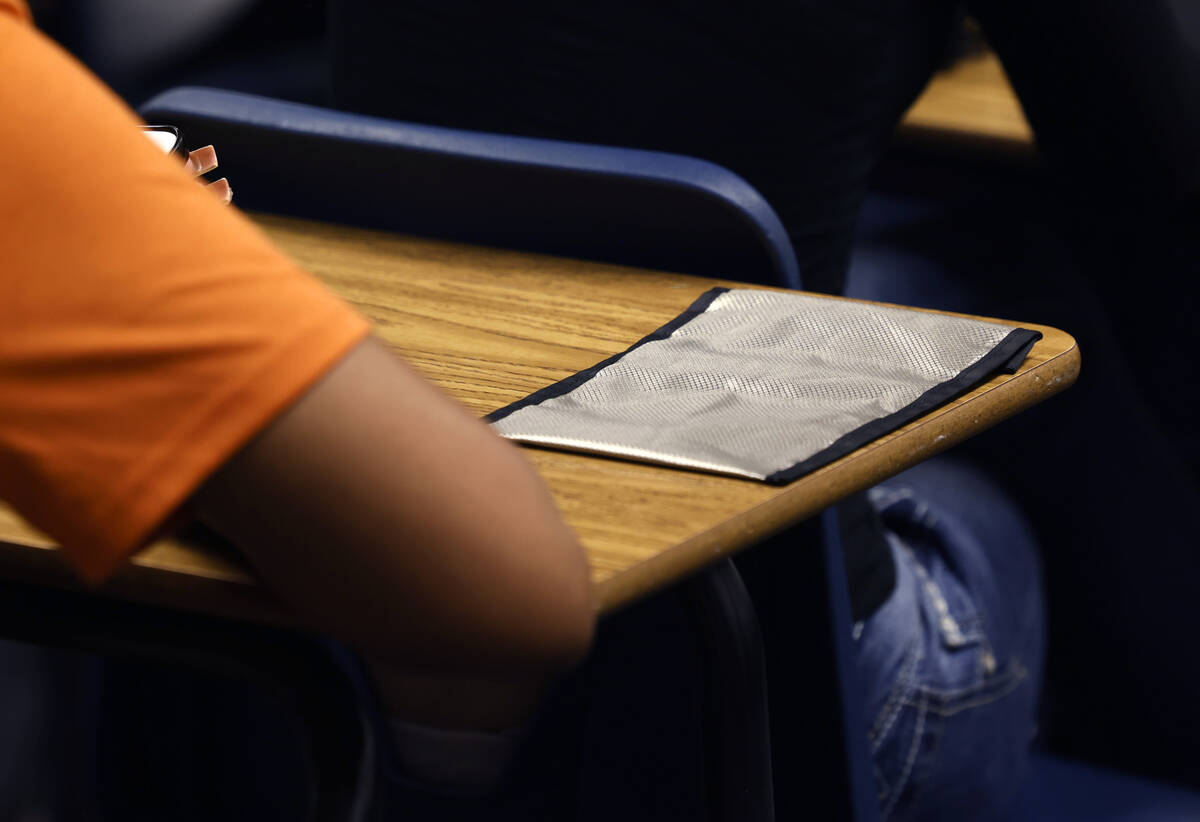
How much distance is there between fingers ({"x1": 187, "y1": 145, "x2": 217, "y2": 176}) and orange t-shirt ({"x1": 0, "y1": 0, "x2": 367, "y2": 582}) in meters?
0.21

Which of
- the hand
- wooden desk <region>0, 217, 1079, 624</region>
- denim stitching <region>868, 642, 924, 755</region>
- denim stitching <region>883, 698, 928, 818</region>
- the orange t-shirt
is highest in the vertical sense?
the orange t-shirt

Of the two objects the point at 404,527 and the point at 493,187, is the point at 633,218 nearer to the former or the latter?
the point at 493,187

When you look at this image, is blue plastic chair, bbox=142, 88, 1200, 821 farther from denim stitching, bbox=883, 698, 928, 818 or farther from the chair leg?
denim stitching, bbox=883, 698, 928, 818

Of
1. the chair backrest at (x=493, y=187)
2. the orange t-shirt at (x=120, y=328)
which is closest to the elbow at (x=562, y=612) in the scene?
the orange t-shirt at (x=120, y=328)

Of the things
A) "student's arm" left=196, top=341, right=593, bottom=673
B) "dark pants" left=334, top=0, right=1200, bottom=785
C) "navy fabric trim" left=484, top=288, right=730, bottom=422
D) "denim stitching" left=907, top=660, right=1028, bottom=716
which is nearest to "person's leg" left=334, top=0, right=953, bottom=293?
"dark pants" left=334, top=0, right=1200, bottom=785

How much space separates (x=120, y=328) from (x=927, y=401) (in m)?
0.34

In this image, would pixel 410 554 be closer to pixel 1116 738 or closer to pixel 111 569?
pixel 111 569

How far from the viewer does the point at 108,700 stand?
1146mm

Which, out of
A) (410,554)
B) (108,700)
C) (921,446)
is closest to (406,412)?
(410,554)

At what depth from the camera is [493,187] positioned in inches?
29.6

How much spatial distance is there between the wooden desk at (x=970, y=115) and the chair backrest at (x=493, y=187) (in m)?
0.76

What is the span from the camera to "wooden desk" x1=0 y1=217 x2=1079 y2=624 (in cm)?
44

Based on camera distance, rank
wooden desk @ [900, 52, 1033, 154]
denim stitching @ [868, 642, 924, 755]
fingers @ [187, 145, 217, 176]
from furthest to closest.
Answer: wooden desk @ [900, 52, 1033, 154] → denim stitching @ [868, 642, 924, 755] → fingers @ [187, 145, 217, 176]

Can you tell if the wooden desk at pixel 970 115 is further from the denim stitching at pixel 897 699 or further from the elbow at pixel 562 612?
the elbow at pixel 562 612
